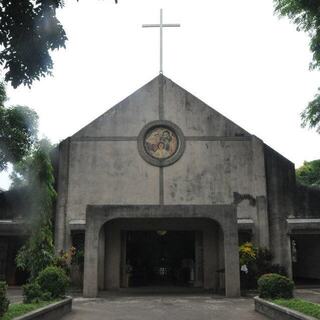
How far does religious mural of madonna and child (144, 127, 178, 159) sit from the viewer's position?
23.1m

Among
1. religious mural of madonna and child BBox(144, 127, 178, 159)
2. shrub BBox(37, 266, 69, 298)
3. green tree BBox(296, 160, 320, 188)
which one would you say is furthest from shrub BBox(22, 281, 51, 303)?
green tree BBox(296, 160, 320, 188)

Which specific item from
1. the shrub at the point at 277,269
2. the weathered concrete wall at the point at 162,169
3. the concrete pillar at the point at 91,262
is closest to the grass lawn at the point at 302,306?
the concrete pillar at the point at 91,262

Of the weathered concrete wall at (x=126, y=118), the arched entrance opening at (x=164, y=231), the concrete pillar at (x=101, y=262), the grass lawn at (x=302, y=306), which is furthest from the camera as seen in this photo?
the weathered concrete wall at (x=126, y=118)

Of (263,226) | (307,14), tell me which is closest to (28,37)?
(307,14)

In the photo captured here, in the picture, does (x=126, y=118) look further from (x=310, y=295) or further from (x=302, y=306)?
(x=302, y=306)

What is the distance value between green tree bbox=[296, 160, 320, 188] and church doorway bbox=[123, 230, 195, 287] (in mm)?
16170

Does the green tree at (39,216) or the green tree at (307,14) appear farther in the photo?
the green tree at (39,216)

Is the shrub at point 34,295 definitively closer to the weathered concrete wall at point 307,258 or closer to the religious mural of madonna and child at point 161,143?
the religious mural of madonna and child at point 161,143

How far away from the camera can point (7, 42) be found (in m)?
7.12

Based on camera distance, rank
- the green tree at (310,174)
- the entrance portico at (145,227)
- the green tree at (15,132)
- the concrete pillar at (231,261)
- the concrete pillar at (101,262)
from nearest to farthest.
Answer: the concrete pillar at (231,261) → the entrance portico at (145,227) → the concrete pillar at (101,262) → the green tree at (15,132) → the green tree at (310,174)

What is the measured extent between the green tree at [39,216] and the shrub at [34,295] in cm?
464

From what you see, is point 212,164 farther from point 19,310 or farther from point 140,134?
point 19,310

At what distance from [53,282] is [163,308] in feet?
11.0

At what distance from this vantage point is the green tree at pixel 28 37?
690cm
